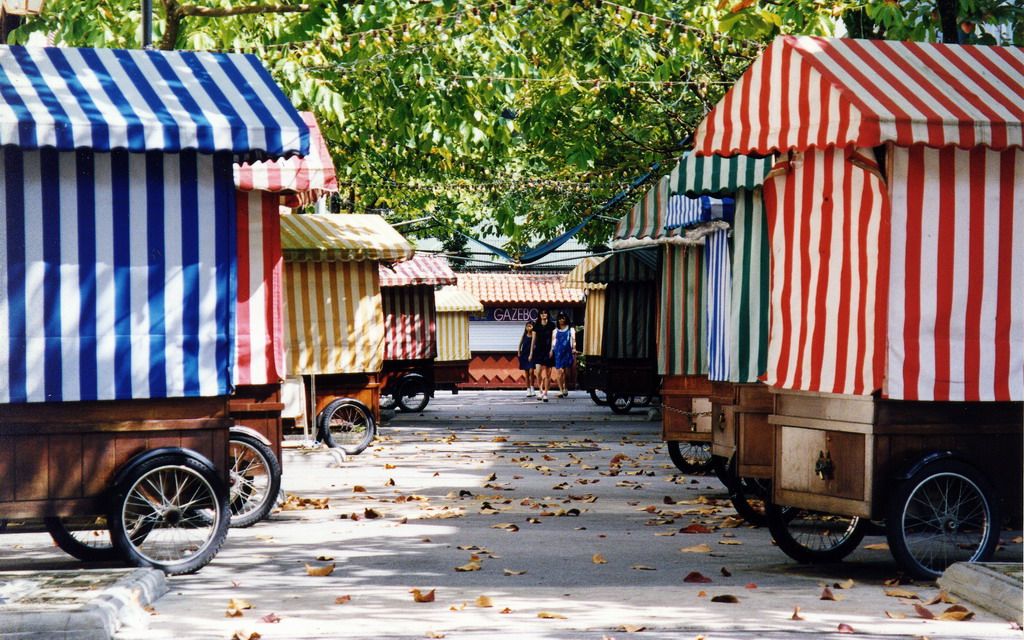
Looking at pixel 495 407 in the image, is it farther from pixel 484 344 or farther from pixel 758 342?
pixel 758 342

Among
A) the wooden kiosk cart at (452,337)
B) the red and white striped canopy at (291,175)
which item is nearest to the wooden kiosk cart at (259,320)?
the red and white striped canopy at (291,175)

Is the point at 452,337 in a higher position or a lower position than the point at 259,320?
lower

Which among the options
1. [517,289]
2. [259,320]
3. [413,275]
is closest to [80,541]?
[259,320]

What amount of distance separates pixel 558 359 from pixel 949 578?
2436cm

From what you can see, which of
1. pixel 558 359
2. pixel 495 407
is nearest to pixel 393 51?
pixel 495 407

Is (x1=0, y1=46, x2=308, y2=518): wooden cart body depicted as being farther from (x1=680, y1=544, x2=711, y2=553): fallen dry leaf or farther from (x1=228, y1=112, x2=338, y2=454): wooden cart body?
(x1=680, y1=544, x2=711, y2=553): fallen dry leaf

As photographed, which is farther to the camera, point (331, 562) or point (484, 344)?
point (484, 344)

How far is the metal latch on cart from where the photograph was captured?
7.79m

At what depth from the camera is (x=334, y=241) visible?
1531 cm

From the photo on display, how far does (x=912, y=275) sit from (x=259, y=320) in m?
5.40

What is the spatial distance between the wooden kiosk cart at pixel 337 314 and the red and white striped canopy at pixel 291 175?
3.47 m

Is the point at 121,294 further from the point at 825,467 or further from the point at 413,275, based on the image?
the point at 413,275

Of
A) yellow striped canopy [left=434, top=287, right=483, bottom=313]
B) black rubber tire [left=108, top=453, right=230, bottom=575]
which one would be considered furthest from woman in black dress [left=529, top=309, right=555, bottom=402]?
black rubber tire [left=108, top=453, right=230, bottom=575]

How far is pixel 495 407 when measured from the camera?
28.4 metres
